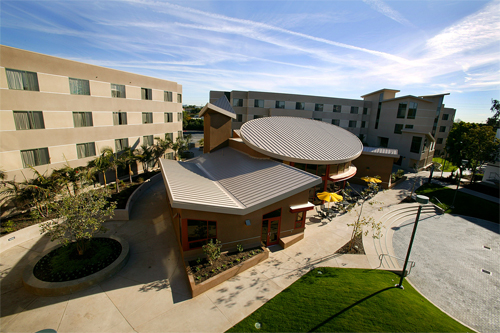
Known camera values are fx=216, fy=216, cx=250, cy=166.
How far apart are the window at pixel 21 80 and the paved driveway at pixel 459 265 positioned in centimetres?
2980

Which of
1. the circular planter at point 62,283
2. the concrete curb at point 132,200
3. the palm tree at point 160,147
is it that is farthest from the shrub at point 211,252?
the palm tree at point 160,147

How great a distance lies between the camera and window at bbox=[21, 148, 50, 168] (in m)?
17.1

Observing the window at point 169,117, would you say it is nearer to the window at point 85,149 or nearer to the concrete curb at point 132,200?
the concrete curb at point 132,200

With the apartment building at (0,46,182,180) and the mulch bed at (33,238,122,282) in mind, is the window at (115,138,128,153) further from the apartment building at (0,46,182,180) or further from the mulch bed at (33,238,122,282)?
the mulch bed at (33,238,122,282)

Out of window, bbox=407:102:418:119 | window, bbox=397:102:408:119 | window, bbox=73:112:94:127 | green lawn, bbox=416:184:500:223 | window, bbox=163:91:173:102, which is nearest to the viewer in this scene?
window, bbox=73:112:94:127

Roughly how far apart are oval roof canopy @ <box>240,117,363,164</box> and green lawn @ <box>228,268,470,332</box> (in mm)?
9577

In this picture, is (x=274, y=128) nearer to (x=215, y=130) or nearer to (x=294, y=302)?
(x=215, y=130)

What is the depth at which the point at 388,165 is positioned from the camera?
2656 centimetres

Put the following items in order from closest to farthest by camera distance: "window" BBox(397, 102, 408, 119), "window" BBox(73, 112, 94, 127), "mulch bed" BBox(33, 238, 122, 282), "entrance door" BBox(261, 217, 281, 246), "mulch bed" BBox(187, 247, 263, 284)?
"mulch bed" BBox(33, 238, 122, 282) → "mulch bed" BBox(187, 247, 263, 284) → "entrance door" BBox(261, 217, 281, 246) → "window" BBox(73, 112, 94, 127) → "window" BBox(397, 102, 408, 119)

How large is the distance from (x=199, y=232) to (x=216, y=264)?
196 cm

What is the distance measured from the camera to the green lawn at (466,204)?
70.0 feet

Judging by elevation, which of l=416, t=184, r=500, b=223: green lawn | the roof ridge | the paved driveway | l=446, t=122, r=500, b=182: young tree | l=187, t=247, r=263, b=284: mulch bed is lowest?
the paved driveway

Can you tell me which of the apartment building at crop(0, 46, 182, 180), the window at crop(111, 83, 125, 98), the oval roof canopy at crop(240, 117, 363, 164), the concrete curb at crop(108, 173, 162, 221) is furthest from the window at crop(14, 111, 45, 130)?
the oval roof canopy at crop(240, 117, 363, 164)

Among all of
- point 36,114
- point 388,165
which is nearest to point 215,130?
point 36,114
